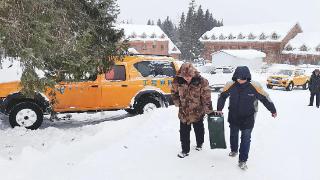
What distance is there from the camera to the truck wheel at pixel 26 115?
10.7 metres

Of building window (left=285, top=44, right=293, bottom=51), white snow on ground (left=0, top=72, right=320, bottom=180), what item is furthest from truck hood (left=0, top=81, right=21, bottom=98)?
building window (left=285, top=44, right=293, bottom=51)

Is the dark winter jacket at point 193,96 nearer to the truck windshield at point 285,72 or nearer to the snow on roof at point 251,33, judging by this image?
the truck windshield at point 285,72

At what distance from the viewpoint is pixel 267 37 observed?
76.2 m

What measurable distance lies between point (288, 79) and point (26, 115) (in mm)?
21448

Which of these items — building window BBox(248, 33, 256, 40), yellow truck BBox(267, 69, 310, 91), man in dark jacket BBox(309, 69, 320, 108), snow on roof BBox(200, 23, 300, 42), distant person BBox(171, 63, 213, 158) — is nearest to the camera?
distant person BBox(171, 63, 213, 158)

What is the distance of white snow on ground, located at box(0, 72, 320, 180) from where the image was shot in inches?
265

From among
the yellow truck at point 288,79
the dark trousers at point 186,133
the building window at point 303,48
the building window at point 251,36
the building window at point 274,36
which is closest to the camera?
the dark trousers at point 186,133

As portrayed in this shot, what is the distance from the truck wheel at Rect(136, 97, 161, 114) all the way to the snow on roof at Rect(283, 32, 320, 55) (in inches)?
2443

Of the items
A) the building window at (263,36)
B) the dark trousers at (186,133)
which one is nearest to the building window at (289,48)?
the building window at (263,36)

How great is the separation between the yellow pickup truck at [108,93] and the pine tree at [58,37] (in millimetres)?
1244

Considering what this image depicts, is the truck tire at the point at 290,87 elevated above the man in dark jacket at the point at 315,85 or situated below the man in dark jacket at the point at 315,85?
below

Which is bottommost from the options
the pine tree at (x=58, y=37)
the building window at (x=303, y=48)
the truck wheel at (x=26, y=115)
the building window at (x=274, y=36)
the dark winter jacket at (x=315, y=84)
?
the truck wheel at (x=26, y=115)

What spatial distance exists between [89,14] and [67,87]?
2.16m

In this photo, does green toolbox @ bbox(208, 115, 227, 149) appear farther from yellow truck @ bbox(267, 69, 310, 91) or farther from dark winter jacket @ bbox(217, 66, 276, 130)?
yellow truck @ bbox(267, 69, 310, 91)
